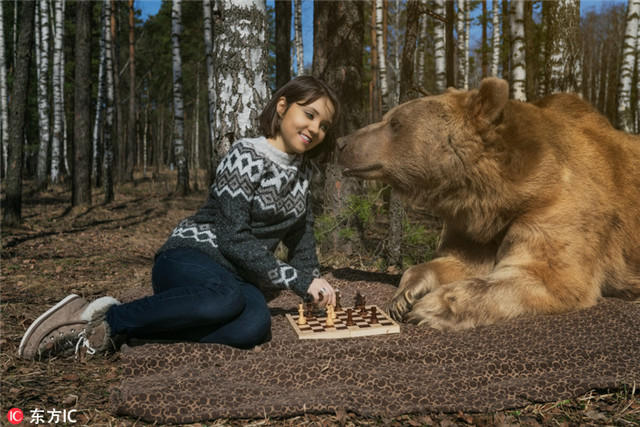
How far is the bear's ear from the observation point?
293 centimetres

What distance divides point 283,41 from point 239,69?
235 inches

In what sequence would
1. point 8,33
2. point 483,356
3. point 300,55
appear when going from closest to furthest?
point 483,356 < point 300,55 < point 8,33

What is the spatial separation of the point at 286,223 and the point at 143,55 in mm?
→ 30516

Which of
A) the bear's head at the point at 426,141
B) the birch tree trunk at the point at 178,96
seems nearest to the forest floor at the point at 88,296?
the bear's head at the point at 426,141

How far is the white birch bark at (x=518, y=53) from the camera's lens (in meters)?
8.55

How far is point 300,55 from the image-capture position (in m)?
17.9

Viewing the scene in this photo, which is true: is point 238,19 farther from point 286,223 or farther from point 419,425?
point 419,425

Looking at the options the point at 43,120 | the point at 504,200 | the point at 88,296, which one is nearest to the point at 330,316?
the point at 504,200

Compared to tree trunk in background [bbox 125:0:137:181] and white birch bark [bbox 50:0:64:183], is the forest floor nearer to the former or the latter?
white birch bark [bbox 50:0:64:183]

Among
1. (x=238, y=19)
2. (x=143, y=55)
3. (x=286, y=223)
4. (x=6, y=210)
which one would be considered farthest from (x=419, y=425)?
(x=143, y=55)

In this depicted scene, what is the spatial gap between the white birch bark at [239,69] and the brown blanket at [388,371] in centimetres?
202

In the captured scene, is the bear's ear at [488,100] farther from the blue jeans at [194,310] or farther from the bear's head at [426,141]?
the blue jeans at [194,310]

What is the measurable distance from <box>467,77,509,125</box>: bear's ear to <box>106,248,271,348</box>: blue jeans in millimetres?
1727

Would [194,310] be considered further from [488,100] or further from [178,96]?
[178,96]
